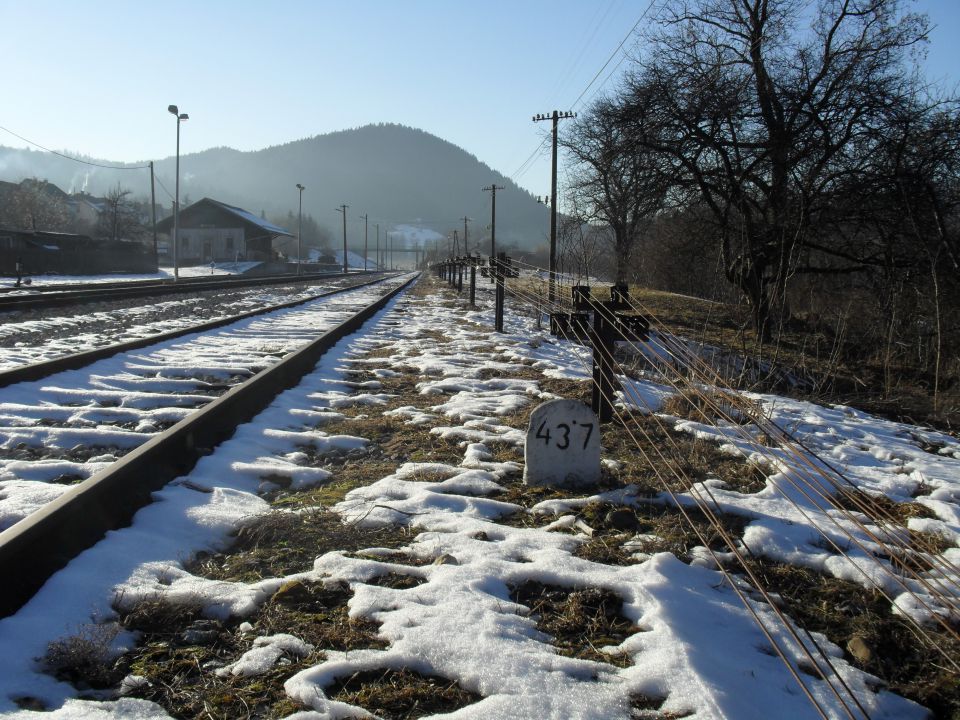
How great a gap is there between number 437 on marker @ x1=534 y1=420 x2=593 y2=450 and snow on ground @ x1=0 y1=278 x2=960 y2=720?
0.36m

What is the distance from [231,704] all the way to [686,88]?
581 inches

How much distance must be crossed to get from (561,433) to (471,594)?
1.57m

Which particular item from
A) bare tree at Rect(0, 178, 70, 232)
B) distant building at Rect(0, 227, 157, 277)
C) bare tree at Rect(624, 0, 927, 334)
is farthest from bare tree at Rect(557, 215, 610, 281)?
bare tree at Rect(0, 178, 70, 232)

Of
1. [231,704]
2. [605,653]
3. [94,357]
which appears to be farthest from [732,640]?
[94,357]

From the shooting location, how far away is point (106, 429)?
4.70 meters

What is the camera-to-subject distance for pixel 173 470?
3914mm

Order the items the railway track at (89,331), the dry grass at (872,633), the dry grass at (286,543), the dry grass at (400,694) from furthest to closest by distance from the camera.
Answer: the railway track at (89,331) → the dry grass at (286,543) → the dry grass at (872,633) → the dry grass at (400,694)

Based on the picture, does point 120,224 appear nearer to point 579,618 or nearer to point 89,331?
point 89,331

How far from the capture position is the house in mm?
69750

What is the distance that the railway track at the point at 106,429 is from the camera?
2.74m

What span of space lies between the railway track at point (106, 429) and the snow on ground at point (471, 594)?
12 cm

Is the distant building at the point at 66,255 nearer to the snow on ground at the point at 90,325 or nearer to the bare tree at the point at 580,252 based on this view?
the snow on ground at the point at 90,325

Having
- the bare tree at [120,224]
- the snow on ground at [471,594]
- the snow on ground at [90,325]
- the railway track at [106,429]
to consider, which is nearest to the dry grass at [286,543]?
the snow on ground at [471,594]

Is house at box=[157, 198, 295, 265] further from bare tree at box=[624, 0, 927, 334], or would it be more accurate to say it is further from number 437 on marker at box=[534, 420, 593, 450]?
number 437 on marker at box=[534, 420, 593, 450]
